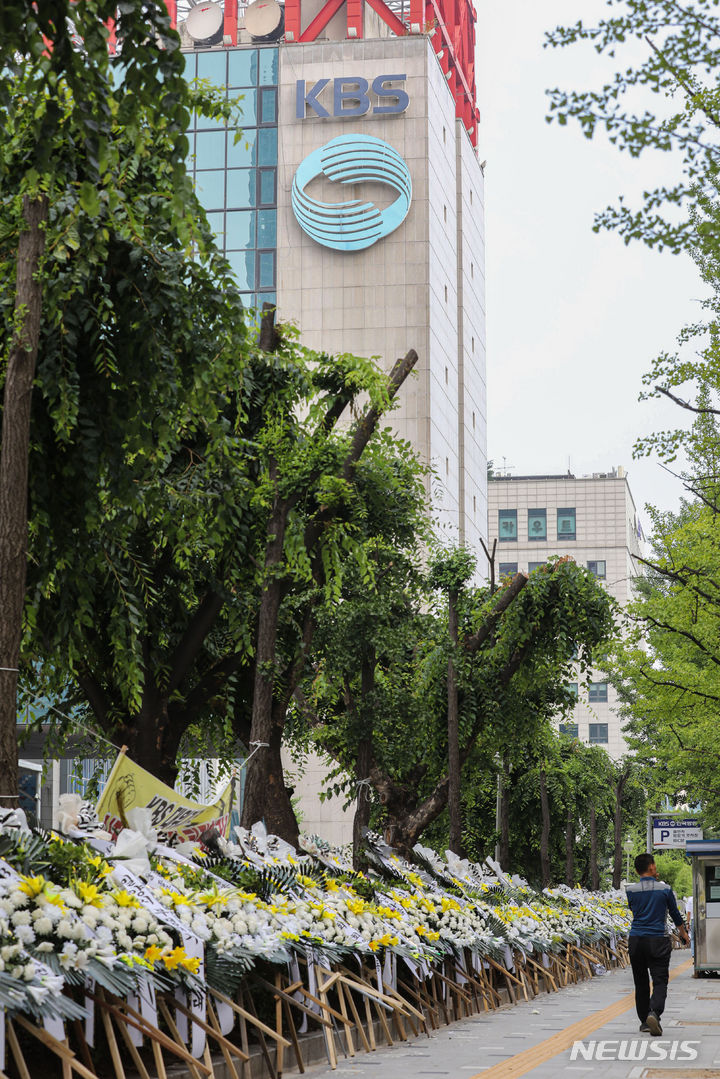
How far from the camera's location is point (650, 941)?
514 inches

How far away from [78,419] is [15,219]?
163 centimetres

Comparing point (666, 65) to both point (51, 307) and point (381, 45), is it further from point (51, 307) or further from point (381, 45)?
point (381, 45)

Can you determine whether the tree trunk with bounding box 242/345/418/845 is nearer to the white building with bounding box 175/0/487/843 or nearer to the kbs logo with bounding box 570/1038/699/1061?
the kbs logo with bounding box 570/1038/699/1061

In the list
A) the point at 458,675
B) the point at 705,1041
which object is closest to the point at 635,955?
the point at 705,1041

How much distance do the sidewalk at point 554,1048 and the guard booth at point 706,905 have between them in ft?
33.8

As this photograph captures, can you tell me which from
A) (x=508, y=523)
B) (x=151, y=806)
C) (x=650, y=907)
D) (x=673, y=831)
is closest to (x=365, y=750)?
(x=650, y=907)

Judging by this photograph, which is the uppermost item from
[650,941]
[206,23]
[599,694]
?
[206,23]

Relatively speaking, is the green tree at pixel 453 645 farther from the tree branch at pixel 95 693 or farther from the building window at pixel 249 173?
the building window at pixel 249 173

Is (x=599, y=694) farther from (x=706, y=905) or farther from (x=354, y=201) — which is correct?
(x=706, y=905)

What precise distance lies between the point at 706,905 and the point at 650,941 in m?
17.0

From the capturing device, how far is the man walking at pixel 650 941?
42.4 ft

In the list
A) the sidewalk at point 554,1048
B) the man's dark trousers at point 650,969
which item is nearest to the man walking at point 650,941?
the man's dark trousers at point 650,969

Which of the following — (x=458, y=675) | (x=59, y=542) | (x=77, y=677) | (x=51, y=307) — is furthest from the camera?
(x=458, y=675)

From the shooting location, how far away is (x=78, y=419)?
1045 centimetres
